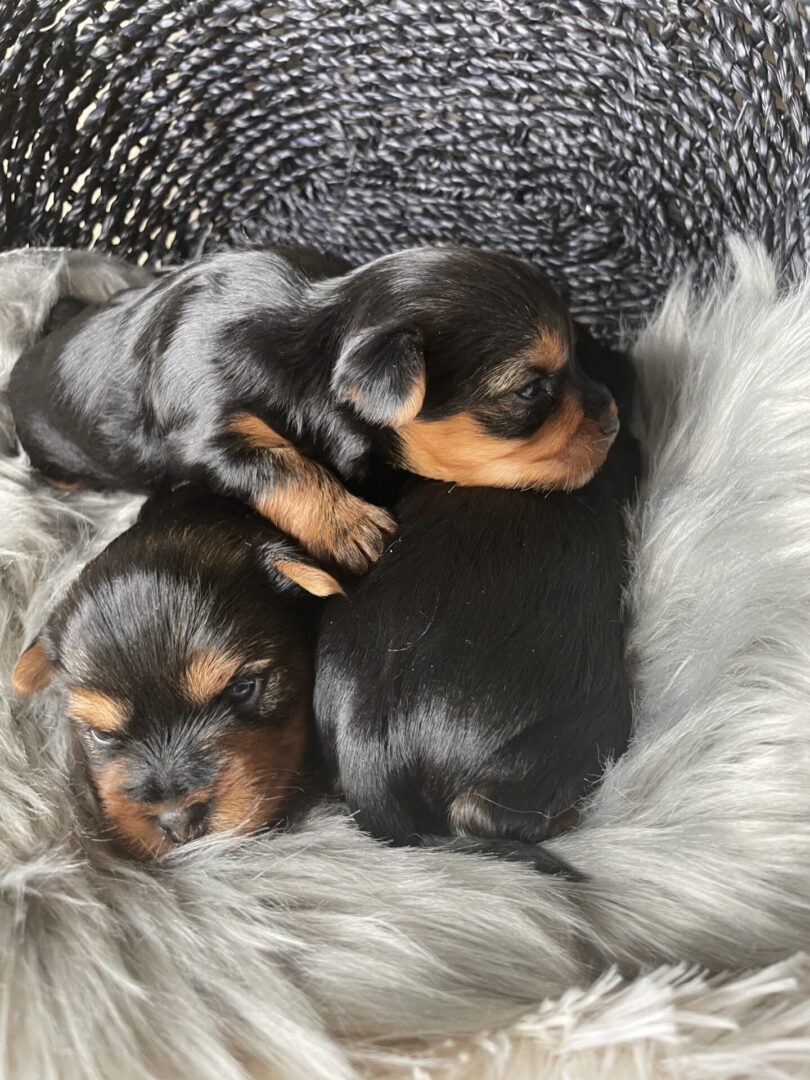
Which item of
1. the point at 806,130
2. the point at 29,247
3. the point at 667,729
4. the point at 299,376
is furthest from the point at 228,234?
the point at 667,729

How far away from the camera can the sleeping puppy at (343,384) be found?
1.01 meters

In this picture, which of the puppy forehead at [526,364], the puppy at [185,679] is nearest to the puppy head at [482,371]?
the puppy forehead at [526,364]

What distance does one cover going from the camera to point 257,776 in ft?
3.09

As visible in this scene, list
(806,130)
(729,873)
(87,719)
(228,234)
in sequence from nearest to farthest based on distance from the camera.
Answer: (729,873)
(87,719)
(806,130)
(228,234)

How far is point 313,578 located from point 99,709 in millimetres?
236

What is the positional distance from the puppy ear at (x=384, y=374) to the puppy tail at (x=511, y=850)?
1.30 ft

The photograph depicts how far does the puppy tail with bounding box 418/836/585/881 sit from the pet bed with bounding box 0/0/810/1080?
0.02m

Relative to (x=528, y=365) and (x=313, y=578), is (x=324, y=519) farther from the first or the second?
(x=528, y=365)

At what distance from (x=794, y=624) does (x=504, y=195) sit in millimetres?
747

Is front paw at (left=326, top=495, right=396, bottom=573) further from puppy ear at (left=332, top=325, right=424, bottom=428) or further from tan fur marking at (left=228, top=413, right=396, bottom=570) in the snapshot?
puppy ear at (left=332, top=325, right=424, bottom=428)

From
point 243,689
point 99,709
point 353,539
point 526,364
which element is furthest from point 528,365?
point 99,709

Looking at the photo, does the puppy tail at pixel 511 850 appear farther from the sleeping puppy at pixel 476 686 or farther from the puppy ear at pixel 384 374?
the puppy ear at pixel 384 374

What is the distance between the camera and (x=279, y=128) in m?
1.41

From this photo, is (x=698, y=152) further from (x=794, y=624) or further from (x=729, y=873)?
(x=729, y=873)
